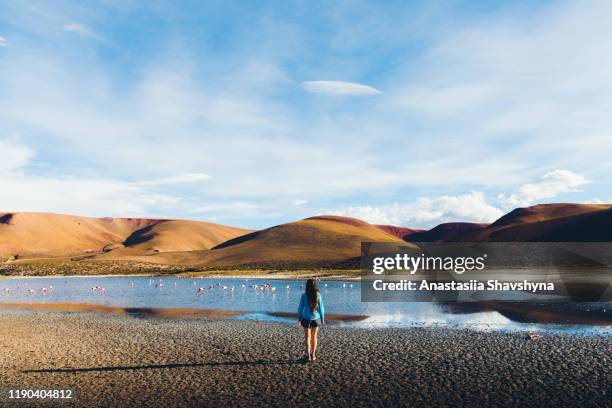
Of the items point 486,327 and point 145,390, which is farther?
point 486,327

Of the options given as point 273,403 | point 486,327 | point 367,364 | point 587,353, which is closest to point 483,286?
point 486,327

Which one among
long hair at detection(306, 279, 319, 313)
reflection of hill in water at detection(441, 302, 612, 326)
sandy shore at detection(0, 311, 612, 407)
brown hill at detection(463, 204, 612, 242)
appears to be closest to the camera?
sandy shore at detection(0, 311, 612, 407)

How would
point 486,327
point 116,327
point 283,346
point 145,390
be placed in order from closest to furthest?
1. point 145,390
2. point 283,346
3. point 486,327
4. point 116,327

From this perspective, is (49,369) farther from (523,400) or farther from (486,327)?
(486,327)

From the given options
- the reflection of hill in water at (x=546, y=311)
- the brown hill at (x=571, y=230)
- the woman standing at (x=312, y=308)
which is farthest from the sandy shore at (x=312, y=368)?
the brown hill at (x=571, y=230)

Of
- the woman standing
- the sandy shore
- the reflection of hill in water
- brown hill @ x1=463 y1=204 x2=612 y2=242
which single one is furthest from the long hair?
brown hill @ x1=463 y1=204 x2=612 y2=242

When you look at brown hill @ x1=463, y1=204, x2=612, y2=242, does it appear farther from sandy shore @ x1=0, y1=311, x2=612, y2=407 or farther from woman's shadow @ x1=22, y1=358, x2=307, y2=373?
woman's shadow @ x1=22, y1=358, x2=307, y2=373

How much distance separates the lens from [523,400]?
13547mm

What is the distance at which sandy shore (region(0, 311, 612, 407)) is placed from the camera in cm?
1395

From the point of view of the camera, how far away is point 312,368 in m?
17.5

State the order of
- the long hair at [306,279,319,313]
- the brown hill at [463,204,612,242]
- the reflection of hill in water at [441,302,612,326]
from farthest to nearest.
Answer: the brown hill at [463,204,612,242] → the reflection of hill in water at [441,302,612,326] → the long hair at [306,279,319,313]

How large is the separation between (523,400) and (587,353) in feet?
26.5

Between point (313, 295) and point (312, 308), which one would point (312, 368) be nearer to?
point (312, 308)

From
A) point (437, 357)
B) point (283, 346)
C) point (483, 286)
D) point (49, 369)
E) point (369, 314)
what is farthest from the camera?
point (483, 286)
